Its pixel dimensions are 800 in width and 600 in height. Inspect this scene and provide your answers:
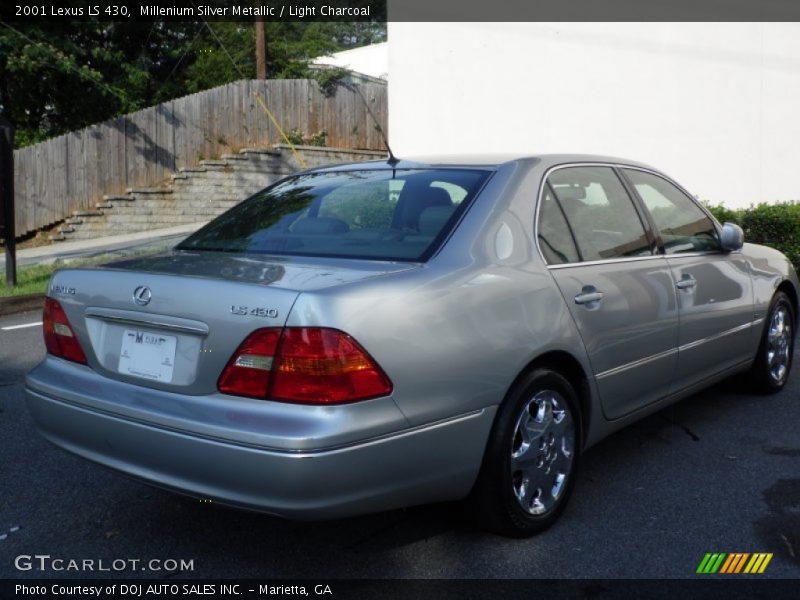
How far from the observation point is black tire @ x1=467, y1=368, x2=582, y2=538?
3229 mm

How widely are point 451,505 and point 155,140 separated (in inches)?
706

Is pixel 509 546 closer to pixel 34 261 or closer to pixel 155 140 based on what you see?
pixel 34 261

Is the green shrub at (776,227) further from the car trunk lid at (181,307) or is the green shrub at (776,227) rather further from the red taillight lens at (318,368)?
the red taillight lens at (318,368)

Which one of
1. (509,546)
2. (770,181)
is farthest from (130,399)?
(770,181)

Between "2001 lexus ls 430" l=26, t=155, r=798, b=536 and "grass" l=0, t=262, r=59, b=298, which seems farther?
"grass" l=0, t=262, r=59, b=298

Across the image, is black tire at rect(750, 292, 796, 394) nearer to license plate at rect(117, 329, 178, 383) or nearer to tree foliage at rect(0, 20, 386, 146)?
license plate at rect(117, 329, 178, 383)

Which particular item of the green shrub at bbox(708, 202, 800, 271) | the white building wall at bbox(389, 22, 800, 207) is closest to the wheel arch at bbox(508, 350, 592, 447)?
the green shrub at bbox(708, 202, 800, 271)

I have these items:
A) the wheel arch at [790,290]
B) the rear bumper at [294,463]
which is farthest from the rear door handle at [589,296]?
the wheel arch at [790,290]

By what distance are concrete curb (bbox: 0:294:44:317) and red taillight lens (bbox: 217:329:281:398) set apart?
759cm

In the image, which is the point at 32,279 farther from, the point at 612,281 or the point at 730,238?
the point at 612,281

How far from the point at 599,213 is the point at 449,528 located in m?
1.62

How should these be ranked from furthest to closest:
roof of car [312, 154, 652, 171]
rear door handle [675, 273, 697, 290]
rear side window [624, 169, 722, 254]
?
rear side window [624, 169, 722, 254]
rear door handle [675, 273, 697, 290]
roof of car [312, 154, 652, 171]

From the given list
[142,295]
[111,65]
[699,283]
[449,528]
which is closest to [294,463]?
[142,295]

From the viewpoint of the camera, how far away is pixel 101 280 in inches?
128
